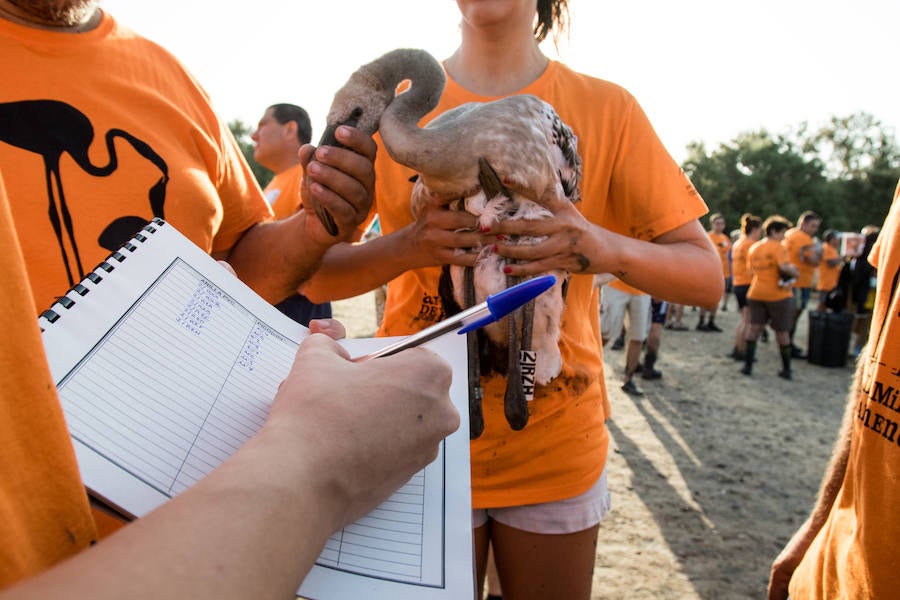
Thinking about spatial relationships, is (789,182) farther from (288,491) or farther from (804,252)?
(288,491)

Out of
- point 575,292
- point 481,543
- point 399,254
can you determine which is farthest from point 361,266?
point 481,543

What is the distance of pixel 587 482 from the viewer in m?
1.68

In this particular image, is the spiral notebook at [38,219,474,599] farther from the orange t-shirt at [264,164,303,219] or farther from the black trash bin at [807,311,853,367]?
the black trash bin at [807,311,853,367]

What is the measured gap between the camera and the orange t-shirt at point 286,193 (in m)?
4.02

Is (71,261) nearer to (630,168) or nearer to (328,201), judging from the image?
(328,201)

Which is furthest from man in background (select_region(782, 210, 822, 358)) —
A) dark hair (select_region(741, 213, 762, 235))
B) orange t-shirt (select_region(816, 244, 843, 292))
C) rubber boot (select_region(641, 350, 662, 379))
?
rubber boot (select_region(641, 350, 662, 379))

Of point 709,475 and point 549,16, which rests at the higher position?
point 549,16

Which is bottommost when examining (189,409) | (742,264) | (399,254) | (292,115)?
(742,264)

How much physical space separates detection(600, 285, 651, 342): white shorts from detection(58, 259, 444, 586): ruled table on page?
222 inches

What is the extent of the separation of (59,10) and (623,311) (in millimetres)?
6421

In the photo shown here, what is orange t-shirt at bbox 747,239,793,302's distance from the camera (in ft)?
26.9

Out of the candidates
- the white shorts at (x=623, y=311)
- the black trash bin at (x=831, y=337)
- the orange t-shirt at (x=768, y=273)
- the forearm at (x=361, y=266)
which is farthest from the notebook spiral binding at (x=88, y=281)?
the black trash bin at (x=831, y=337)

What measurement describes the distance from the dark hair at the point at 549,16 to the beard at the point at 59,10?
56.7 inches

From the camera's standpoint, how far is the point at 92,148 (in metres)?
1.37
